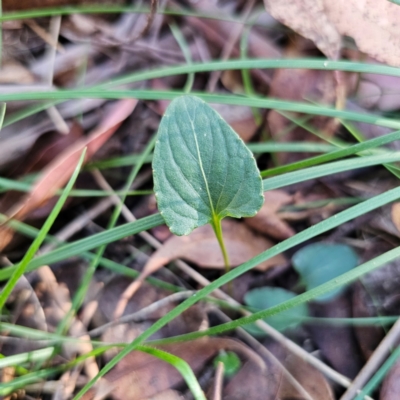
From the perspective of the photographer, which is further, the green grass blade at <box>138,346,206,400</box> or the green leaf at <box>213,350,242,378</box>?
the green leaf at <box>213,350,242,378</box>

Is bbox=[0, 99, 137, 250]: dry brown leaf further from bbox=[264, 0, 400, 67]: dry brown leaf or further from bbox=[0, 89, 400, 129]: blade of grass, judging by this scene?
bbox=[264, 0, 400, 67]: dry brown leaf

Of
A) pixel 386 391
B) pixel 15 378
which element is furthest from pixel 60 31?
pixel 386 391

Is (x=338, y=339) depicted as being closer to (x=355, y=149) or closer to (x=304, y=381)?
(x=304, y=381)

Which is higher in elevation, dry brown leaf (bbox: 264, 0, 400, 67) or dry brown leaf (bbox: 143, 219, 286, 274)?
dry brown leaf (bbox: 264, 0, 400, 67)

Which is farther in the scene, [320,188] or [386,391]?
[320,188]

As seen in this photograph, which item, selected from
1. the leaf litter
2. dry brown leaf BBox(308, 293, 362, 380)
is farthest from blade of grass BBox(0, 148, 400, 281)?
dry brown leaf BBox(308, 293, 362, 380)

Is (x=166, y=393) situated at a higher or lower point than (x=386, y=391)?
lower

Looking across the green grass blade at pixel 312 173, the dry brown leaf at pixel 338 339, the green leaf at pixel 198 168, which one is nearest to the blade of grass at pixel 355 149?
the green grass blade at pixel 312 173

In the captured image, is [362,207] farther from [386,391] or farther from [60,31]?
[60,31]
